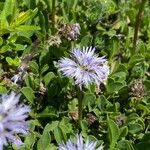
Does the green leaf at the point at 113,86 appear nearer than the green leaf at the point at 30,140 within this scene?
Result: No

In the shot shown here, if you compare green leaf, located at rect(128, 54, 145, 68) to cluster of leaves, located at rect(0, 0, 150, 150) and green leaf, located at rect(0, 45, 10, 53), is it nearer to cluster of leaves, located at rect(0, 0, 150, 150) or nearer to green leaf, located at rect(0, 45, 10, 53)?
cluster of leaves, located at rect(0, 0, 150, 150)

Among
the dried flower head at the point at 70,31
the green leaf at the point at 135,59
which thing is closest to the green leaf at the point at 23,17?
the dried flower head at the point at 70,31

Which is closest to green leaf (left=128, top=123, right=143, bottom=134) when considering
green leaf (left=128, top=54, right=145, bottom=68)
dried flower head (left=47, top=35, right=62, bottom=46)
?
green leaf (left=128, top=54, right=145, bottom=68)

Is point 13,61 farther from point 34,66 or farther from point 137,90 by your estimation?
point 137,90

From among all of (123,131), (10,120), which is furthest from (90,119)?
(10,120)

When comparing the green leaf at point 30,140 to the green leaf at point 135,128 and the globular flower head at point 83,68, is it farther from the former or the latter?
the green leaf at point 135,128

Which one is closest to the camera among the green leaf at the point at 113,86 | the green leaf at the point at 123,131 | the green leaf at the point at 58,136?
the green leaf at the point at 58,136

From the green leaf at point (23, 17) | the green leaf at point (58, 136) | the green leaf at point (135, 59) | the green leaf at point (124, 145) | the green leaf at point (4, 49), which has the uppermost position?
the green leaf at point (23, 17)

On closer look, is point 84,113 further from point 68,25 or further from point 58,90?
point 68,25
